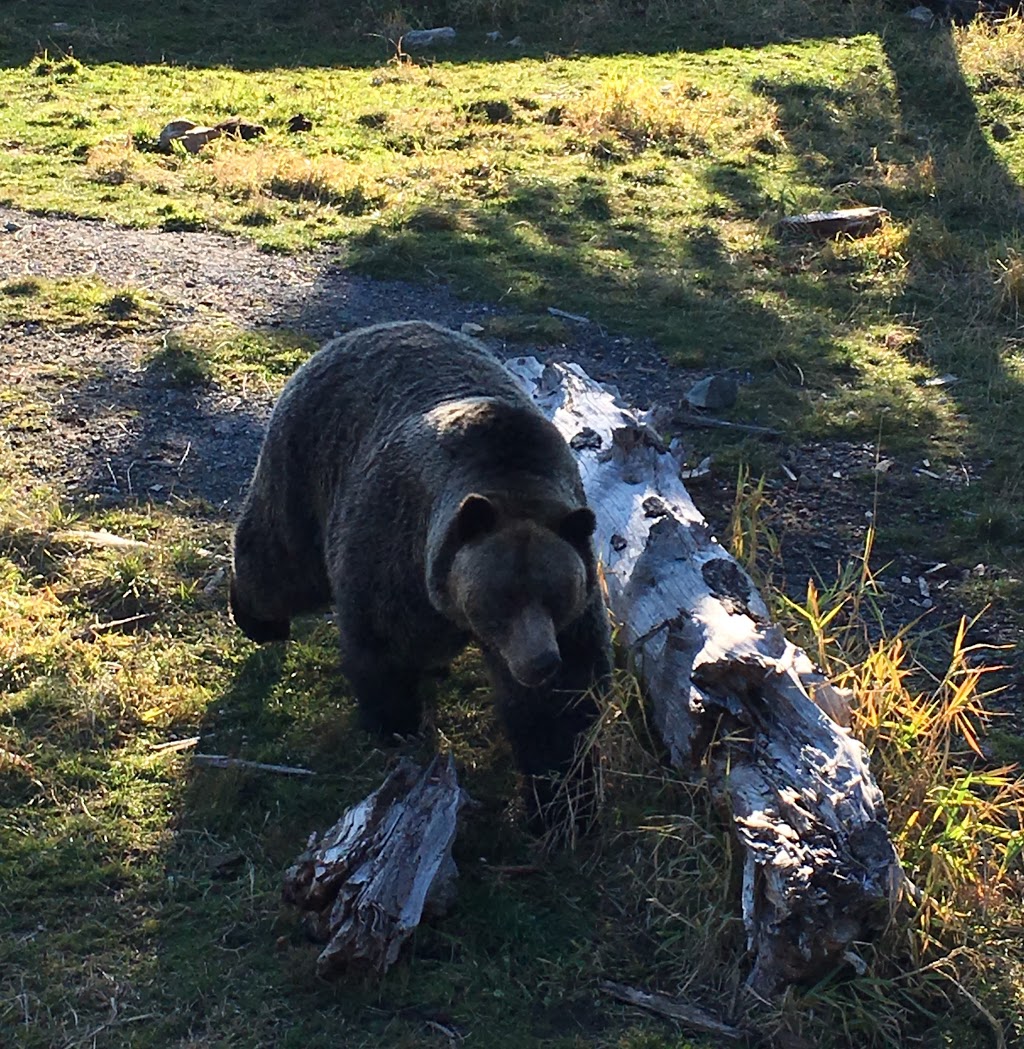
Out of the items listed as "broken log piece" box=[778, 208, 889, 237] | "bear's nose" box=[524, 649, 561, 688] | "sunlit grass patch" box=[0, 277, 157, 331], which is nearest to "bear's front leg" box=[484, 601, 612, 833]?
"bear's nose" box=[524, 649, 561, 688]

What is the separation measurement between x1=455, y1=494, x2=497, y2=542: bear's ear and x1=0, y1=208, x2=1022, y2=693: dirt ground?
7.07ft

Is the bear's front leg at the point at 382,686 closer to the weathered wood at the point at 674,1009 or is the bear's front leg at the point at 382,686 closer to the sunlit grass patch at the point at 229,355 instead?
the weathered wood at the point at 674,1009

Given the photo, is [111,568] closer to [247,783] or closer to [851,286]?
[247,783]

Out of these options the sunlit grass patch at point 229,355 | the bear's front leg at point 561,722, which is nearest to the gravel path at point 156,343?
the sunlit grass patch at point 229,355

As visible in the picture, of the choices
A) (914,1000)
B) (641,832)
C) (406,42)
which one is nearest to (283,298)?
(641,832)

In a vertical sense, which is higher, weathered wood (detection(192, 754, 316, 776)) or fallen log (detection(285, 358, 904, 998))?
fallen log (detection(285, 358, 904, 998))

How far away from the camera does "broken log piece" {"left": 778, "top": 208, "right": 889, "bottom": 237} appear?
10.4 metres

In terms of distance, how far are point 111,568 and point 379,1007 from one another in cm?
280

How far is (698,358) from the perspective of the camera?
27.4ft

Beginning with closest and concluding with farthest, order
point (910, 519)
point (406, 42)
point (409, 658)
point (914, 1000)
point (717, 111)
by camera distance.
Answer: point (914, 1000) < point (409, 658) < point (910, 519) < point (717, 111) < point (406, 42)

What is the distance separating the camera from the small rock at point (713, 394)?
7698mm

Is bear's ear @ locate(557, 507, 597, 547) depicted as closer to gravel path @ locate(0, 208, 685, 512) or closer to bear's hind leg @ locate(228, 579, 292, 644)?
bear's hind leg @ locate(228, 579, 292, 644)

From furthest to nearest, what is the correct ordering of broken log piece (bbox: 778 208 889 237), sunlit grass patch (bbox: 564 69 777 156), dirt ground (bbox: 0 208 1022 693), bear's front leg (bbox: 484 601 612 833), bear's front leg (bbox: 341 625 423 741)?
sunlit grass patch (bbox: 564 69 777 156), broken log piece (bbox: 778 208 889 237), dirt ground (bbox: 0 208 1022 693), bear's front leg (bbox: 341 625 423 741), bear's front leg (bbox: 484 601 612 833)

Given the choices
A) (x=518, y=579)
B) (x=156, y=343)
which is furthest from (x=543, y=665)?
(x=156, y=343)
